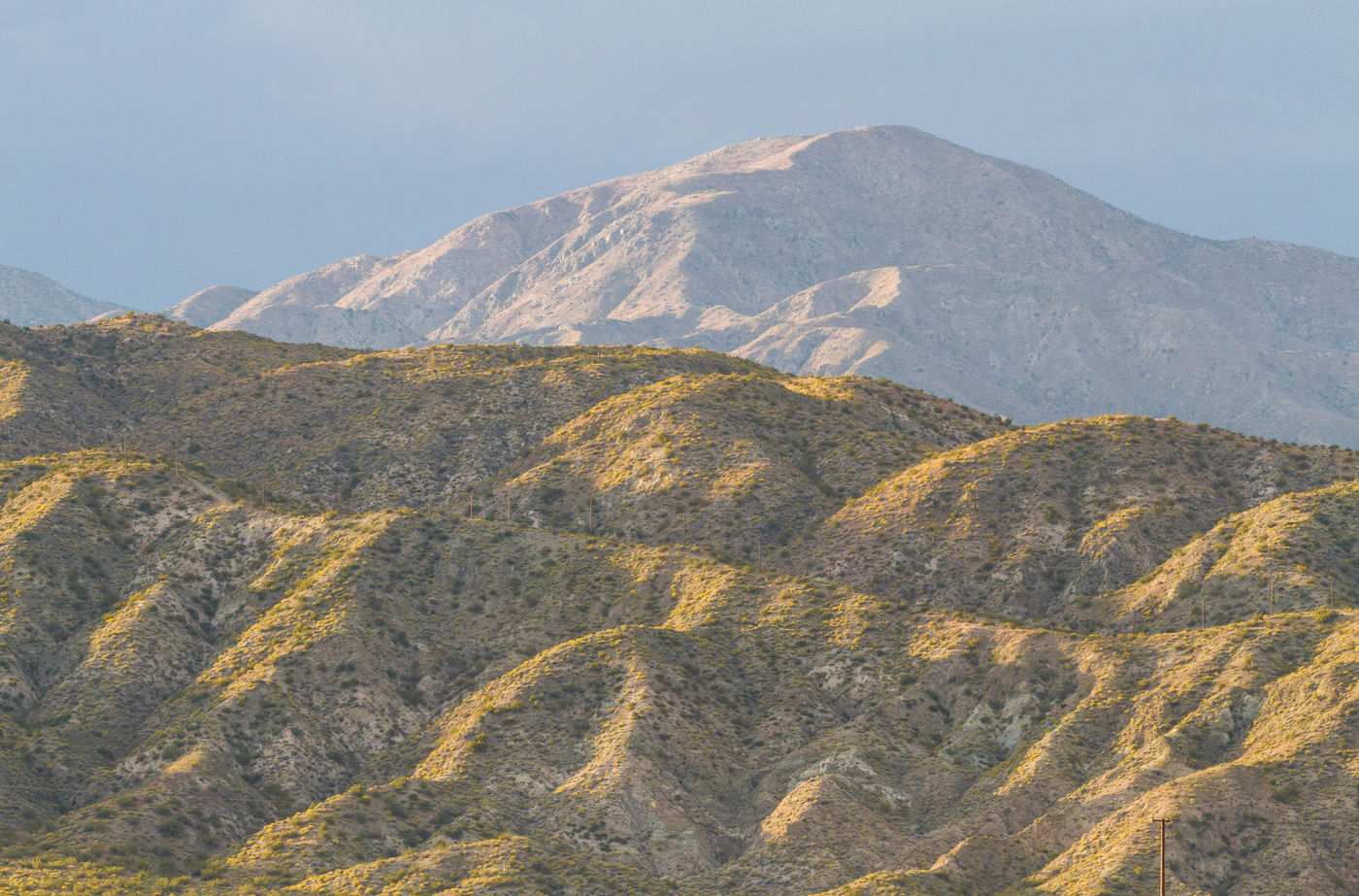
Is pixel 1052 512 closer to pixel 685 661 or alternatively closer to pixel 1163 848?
pixel 685 661

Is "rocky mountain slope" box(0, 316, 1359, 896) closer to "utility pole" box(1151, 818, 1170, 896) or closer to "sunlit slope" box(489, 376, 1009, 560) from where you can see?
"sunlit slope" box(489, 376, 1009, 560)

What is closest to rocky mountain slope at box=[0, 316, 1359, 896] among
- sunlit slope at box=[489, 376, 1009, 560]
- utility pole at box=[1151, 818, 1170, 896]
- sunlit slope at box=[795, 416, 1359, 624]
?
sunlit slope at box=[795, 416, 1359, 624]

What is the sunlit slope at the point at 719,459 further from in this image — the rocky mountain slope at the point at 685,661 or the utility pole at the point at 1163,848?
the utility pole at the point at 1163,848

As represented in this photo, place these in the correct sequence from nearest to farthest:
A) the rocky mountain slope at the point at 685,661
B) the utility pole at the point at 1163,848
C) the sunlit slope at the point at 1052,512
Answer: the utility pole at the point at 1163,848
the rocky mountain slope at the point at 685,661
the sunlit slope at the point at 1052,512

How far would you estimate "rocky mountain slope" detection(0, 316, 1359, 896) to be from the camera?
312 ft

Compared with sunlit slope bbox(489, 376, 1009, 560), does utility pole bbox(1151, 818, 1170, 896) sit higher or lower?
lower

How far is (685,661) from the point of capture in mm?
117938

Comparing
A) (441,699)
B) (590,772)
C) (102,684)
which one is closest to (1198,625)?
(590,772)

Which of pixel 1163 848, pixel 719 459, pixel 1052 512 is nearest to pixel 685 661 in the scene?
pixel 719 459

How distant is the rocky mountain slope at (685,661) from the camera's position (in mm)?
95188

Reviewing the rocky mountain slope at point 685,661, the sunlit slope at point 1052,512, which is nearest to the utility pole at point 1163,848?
the rocky mountain slope at point 685,661

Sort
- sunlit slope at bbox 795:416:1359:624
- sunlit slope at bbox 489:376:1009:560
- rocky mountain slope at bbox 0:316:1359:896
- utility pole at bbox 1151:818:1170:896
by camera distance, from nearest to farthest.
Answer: utility pole at bbox 1151:818:1170:896 → rocky mountain slope at bbox 0:316:1359:896 → sunlit slope at bbox 795:416:1359:624 → sunlit slope at bbox 489:376:1009:560

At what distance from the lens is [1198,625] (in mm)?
118500

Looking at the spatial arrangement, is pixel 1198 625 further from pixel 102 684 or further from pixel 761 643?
pixel 102 684
